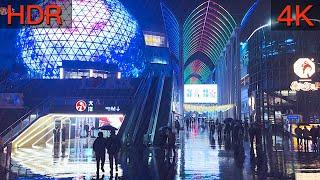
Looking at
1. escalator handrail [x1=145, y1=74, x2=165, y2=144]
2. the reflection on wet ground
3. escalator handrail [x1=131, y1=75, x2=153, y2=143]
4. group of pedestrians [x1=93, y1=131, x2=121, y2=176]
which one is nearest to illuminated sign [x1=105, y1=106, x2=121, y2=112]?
escalator handrail [x1=131, y1=75, x2=153, y2=143]

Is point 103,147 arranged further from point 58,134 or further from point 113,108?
point 113,108

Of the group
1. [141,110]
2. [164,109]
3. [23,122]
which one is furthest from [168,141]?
[23,122]

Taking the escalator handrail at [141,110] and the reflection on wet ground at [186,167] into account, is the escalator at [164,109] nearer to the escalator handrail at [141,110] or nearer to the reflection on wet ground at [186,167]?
the escalator handrail at [141,110]

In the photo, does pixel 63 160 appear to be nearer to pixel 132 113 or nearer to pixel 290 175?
pixel 132 113

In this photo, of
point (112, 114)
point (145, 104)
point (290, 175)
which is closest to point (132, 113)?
point (145, 104)

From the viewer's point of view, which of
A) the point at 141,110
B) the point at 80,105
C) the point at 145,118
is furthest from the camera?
the point at 80,105

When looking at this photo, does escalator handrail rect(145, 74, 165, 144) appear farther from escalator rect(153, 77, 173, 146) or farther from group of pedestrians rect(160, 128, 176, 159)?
group of pedestrians rect(160, 128, 176, 159)

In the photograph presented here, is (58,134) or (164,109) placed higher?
(164,109)

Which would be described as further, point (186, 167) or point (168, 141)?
point (168, 141)

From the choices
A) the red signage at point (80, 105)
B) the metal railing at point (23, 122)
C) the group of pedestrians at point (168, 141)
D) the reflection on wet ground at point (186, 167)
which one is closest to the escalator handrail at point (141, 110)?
the reflection on wet ground at point (186, 167)

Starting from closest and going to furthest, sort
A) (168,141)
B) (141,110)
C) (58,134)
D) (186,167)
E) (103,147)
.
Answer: (103,147) < (186,167) < (168,141) < (141,110) < (58,134)

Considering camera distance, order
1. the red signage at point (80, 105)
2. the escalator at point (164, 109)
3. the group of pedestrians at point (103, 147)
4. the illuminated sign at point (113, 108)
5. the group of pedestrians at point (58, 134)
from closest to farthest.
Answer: the group of pedestrians at point (103, 147)
the escalator at point (164, 109)
the group of pedestrians at point (58, 134)
the red signage at point (80, 105)
the illuminated sign at point (113, 108)

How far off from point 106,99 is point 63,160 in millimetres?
20511

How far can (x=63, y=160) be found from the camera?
21.7 m
